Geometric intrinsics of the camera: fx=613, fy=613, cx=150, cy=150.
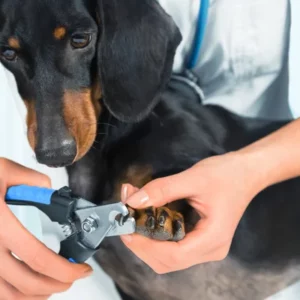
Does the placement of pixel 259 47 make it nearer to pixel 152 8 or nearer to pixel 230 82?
pixel 230 82

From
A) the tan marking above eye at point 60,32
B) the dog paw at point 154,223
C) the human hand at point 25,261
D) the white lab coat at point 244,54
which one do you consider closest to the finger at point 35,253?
the human hand at point 25,261

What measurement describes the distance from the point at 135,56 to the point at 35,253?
0.28 meters

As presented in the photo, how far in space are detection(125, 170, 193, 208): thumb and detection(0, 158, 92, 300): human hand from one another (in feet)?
0.45

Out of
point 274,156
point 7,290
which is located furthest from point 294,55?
point 7,290

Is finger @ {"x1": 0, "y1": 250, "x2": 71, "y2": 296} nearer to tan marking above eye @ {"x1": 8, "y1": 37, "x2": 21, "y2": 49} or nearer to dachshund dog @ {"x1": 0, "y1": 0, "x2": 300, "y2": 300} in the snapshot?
dachshund dog @ {"x1": 0, "y1": 0, "x2": 300, "y2": 300}

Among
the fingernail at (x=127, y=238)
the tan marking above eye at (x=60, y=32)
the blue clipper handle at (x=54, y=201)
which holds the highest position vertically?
the tan marking above eye at (x=60, y=32)

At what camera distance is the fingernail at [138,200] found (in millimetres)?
625

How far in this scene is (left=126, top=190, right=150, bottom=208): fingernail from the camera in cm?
63

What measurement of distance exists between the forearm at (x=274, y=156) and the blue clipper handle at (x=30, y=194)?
238 mm

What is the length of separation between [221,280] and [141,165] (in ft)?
0.71

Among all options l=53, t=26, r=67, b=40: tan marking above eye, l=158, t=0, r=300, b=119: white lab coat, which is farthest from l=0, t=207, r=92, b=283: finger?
l=158, t=0, r=300, b=119: white lab coat

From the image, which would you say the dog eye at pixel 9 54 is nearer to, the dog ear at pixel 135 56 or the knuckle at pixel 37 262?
the dog ear at pixel 135 56

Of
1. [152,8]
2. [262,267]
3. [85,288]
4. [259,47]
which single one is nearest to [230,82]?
[259,47]

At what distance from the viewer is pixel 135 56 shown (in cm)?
79
